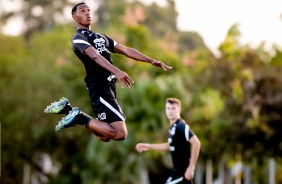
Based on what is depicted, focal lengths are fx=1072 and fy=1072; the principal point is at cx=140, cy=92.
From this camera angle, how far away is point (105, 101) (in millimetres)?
16031

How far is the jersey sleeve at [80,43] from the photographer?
612 inches

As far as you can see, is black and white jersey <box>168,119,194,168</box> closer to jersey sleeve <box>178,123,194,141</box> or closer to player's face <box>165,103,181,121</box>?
jersey sleeve <box>178,123,194,141</box>

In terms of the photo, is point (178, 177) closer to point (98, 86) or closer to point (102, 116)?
point (102, 116)

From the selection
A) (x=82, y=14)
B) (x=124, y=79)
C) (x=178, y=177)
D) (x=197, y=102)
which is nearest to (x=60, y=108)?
(x=82, y=14)

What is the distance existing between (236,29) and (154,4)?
143ft

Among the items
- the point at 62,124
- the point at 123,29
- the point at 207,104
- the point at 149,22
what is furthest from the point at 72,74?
the point at 149,22

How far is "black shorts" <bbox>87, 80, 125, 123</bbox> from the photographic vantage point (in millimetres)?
16016

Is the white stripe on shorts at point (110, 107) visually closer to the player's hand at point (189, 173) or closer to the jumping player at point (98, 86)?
the jumping player at point (98, 86)

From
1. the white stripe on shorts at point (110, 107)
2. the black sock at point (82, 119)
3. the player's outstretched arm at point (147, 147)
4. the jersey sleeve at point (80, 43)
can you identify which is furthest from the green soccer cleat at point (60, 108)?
the player's outstretched arm at point (147, 147)

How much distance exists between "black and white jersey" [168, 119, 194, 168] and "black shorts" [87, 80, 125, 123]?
2.56 m

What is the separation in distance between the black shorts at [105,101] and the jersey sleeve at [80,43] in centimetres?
71

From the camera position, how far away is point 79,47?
614 inches

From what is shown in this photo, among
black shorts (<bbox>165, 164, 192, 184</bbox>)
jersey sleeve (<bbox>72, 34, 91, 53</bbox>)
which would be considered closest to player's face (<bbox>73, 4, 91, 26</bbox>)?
jersey sleeve (<bbox>72, 34, 91, 53</bbox>)

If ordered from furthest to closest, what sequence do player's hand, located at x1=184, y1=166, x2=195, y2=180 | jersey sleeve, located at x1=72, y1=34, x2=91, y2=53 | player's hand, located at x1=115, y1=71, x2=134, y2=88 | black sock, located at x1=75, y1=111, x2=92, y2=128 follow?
player's hand, located at x1=184, y1=166, x2=195, y2=180
black sock, located at x1=75, y1=111, x2=92, y2=128
jersey sleeve, located at x1=72, y1=34, x2=91, y2=53
player's hand, located at x1=115, y1=71, x2=134, y2=88
